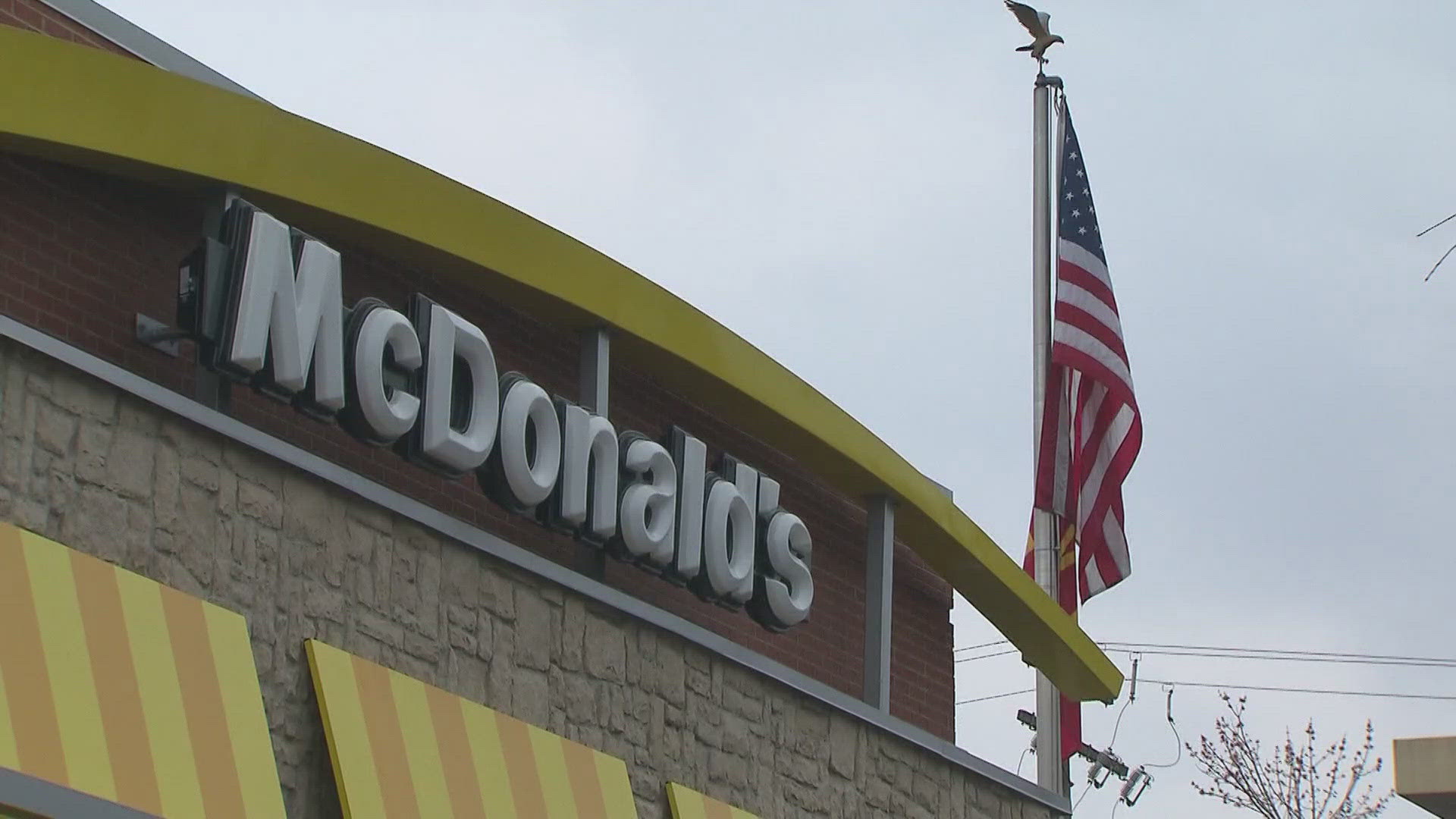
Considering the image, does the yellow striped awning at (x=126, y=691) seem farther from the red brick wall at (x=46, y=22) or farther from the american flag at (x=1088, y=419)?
the american flag at (x=1088, y=419)

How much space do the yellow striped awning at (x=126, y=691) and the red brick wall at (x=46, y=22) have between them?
2.70m

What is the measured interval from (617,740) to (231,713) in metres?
2.98

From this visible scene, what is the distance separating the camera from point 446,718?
32.2 feet

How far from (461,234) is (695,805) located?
10.7 feet

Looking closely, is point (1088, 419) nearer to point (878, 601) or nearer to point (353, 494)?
point (878, 601)

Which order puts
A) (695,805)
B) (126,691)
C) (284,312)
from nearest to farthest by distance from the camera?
(126,691) → (284,312) → (695,805)

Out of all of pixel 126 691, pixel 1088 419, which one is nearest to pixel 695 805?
pixel 126 691

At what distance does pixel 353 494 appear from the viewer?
9812mm

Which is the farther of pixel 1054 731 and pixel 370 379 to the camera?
pixel 1054 731

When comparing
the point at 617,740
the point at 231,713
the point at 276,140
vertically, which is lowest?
the point at 231,713

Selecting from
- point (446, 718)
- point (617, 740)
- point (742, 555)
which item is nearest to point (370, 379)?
point (446, 718)

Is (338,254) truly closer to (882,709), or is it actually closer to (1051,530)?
(882,709)

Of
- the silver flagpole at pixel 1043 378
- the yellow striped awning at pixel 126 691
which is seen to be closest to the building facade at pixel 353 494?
the yellow striped awning at pixel 126 691

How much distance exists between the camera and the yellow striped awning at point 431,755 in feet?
30.3
